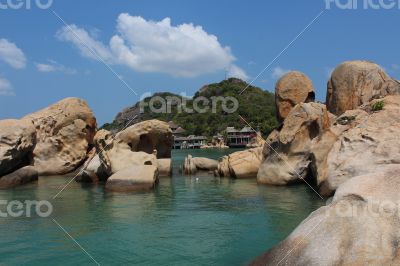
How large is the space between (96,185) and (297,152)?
33.5 feet

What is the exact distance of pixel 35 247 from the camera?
35.1 feet

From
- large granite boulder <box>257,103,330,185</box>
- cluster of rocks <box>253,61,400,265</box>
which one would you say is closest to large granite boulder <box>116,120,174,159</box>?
cluster of rocks <box>253,61,400,265</box>

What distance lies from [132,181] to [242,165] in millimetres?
7482

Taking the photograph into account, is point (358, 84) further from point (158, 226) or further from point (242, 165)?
point (158, 226)

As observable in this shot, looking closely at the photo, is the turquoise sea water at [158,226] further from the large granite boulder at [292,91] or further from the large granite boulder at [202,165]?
the large granite boulder at [202,165]

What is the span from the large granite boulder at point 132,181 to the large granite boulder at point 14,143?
7337mm

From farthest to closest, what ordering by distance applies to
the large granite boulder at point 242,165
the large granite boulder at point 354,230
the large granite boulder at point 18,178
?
the large granite boulder at point 242,165
the large granite boulder at point 18,178
the large granite boulder at point 354,230

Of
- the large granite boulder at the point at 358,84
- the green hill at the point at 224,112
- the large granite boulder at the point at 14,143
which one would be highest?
the green hill at the point at 224,112

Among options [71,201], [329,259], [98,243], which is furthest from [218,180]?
[329,259]

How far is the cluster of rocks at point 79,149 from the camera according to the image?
73.7ft

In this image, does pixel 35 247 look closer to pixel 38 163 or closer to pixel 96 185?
pixel 96 185

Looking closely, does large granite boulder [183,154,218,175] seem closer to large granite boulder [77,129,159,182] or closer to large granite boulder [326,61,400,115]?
large granite boulder [77,129,159,182]

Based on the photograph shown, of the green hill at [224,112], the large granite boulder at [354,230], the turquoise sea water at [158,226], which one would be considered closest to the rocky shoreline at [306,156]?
the large granite boulder at [354,230]

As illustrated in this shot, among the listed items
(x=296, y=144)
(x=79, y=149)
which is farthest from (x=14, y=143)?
(x=296, y=144)
